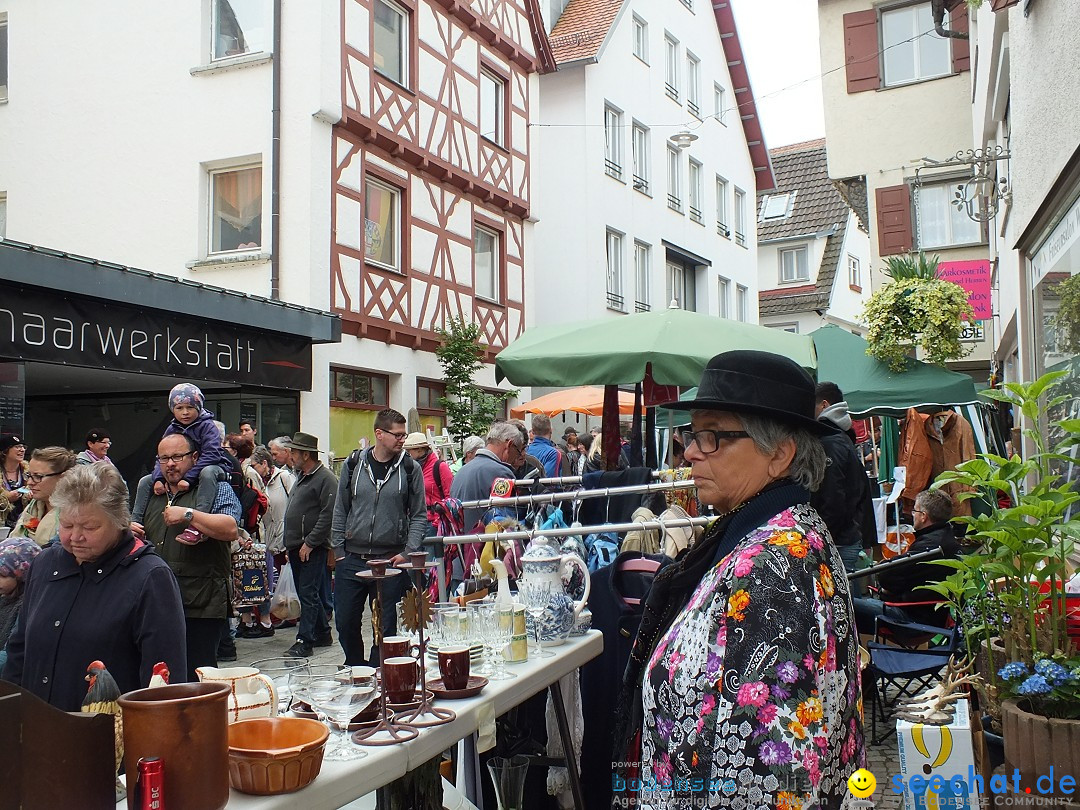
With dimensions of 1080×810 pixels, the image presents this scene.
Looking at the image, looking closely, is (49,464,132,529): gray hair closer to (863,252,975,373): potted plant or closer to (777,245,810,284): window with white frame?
(863,252,975,373): potted plant

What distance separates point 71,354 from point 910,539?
8541 mm

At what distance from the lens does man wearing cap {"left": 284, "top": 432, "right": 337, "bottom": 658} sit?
27.8ft

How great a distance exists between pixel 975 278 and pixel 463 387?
7.82 m

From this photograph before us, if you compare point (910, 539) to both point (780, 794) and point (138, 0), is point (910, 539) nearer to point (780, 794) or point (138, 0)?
point (780, 794)

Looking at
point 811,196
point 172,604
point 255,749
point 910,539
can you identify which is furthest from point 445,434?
point 811,196

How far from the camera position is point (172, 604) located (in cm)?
345

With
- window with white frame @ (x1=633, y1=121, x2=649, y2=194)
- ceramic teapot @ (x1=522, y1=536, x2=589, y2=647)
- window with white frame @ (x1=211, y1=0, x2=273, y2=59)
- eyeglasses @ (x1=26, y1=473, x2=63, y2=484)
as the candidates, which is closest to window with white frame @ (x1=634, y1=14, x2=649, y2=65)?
window with white frame @ (x1=633, y1=121, x2=649, y2=194)

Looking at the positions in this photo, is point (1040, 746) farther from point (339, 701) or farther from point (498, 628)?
point (339, 701)

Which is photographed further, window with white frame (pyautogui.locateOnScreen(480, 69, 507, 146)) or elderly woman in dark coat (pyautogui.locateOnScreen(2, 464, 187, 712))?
window with white frame (pyautogui.locateOnScreen(480, 69, 507, 146))

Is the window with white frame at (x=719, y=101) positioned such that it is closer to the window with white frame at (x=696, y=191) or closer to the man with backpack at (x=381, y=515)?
the window with white frame at (x=696, y=191)

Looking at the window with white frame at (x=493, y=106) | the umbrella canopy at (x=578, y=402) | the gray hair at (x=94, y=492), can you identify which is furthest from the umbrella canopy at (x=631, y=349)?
the window with white frame at (x=493, y=106)

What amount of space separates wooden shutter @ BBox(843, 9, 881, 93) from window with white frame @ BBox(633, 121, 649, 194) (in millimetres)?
6473

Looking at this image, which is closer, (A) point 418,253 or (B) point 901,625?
(B) point 901,625

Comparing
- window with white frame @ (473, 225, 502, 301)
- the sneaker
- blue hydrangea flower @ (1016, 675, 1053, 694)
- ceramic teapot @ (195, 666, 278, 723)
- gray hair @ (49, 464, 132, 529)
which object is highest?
window with white frame @ (473, 225, 502, 301)
